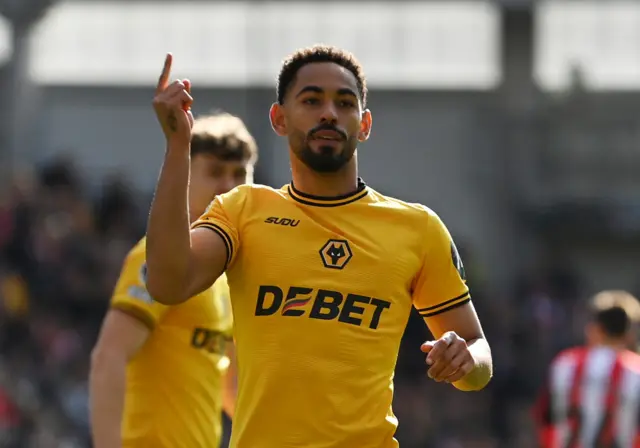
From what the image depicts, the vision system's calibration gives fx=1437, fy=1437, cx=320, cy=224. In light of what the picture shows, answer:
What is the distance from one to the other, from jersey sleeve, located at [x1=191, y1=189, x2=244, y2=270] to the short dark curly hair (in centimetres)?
34

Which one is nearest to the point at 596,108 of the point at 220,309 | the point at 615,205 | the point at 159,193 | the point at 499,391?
the point at 615,205

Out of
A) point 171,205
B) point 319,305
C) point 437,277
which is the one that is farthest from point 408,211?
point 171,205

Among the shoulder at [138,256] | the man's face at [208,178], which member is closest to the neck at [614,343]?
the man's face at [208,178]

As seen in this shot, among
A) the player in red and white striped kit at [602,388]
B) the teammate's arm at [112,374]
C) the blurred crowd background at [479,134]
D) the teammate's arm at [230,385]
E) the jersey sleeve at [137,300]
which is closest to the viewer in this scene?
the teammate's arm at [112,374]

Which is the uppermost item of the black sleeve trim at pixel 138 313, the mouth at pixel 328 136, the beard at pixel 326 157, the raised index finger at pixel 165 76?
the raised index finger at pixel 165 76

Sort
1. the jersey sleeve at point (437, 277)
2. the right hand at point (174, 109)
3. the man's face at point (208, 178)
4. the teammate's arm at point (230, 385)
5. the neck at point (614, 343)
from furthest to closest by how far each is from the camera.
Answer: the neck at point (614, 343) < the teammate's arm at point (230, 385) < the man's face at point (208, 178) < the jersey sleeve at point (437, 277) < the right hand at point (174, 109)

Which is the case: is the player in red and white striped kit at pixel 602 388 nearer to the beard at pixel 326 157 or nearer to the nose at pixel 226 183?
the nose at pixel 226 183

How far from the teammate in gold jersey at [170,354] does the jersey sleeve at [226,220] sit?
43.4 inches

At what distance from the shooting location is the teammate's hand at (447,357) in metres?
3.87

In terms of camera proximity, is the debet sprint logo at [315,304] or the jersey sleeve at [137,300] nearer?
the debet sprint logo at [315,304]

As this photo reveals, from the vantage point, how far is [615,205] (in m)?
23.2

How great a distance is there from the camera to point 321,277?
4172 mm

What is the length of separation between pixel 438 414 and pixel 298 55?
12933 mm

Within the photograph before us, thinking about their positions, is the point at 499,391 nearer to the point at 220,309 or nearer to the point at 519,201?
the point at 519,201
